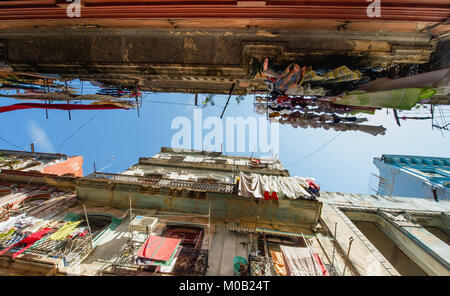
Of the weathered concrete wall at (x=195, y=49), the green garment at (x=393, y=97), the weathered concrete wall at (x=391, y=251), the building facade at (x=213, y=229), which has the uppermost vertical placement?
the weathered concrete wall at (x=195, y=49)

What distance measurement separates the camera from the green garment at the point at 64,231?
7.41 m

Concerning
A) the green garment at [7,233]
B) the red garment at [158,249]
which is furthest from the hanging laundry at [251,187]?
the green garment at [7,233]

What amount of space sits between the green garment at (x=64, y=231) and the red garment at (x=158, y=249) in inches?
174

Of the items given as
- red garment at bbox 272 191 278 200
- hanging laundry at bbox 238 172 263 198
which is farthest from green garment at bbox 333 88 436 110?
hanging laundry at bbox 238 172 263 198

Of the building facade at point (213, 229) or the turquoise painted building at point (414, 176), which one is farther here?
the turquoise painted building at point (414, 176)

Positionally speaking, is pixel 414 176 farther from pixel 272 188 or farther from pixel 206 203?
pixel 206 203

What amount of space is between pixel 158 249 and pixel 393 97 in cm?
961

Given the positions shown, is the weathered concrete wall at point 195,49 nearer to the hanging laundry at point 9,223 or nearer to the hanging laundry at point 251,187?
the hanging laundry at point 251,187

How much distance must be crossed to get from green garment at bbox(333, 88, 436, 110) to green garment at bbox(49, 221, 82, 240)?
13.2m

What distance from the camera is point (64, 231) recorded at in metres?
7.75

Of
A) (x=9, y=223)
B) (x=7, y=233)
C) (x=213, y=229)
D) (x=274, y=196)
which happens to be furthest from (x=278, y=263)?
(x=9, y=223)

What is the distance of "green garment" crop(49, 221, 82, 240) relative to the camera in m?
7.41
